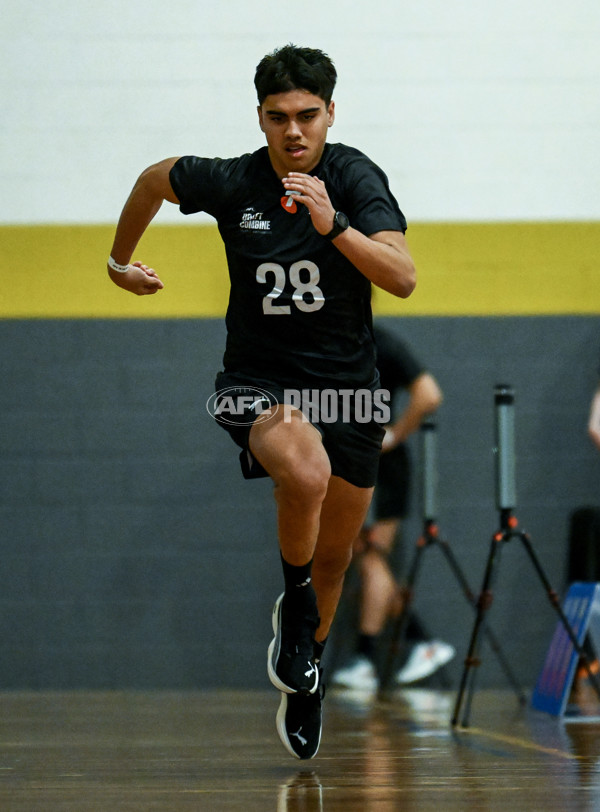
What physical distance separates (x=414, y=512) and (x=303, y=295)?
249 centimetres

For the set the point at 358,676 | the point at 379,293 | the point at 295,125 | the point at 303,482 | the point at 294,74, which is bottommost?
the point at 358,676

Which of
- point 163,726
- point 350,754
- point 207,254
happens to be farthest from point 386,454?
point 350,754

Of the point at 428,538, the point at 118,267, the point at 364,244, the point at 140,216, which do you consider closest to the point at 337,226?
the point at 364,244

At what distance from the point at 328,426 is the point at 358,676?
7.87 feet

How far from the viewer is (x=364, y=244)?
267cm

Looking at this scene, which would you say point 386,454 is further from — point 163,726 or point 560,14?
point 560,14

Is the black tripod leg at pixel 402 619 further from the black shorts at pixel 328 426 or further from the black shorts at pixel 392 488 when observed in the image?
the black shorts at pixel 328 426

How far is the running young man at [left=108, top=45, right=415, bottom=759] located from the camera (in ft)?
9.01

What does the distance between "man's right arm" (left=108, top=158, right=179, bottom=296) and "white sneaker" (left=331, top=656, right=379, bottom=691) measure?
2.42 m

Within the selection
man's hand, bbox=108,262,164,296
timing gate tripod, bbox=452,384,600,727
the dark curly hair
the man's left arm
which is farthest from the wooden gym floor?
the dark curly hair

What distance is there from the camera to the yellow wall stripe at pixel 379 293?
522cm

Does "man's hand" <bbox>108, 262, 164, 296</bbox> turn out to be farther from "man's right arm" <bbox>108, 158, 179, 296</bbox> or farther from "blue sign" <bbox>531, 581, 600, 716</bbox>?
"blue sign" <bbox>531, 581, 600, 716</bbox>

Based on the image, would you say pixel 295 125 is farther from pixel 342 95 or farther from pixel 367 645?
pixel 367 645

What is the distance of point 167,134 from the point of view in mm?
5230
